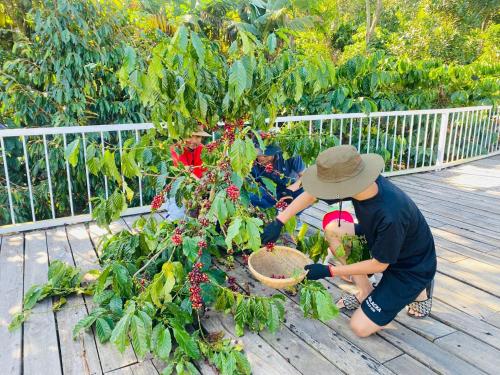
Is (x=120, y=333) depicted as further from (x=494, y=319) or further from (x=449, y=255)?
(x=449, y=255)

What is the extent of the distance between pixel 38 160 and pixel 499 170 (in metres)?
5.71

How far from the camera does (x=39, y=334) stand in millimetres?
2002

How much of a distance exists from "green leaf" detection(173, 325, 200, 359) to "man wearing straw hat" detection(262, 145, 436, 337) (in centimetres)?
62

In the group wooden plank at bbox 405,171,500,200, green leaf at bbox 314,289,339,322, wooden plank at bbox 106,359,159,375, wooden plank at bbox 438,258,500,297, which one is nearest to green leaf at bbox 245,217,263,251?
green leaf at bbox 314,289,339,322

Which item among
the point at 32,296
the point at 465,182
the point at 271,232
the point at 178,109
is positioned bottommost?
the point at 465,182

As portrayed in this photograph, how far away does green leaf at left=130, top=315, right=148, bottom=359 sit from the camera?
1564 mm

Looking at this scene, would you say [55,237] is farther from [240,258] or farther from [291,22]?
[291,22]

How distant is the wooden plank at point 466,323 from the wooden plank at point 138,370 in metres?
1.46

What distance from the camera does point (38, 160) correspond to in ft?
13.5

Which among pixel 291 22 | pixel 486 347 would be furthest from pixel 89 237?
A: pixel 291 22

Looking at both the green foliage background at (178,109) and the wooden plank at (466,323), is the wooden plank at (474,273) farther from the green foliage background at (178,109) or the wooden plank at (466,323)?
the green foliage background at (178,109)

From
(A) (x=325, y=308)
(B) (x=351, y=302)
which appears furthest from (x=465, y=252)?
(A) (x=325, y=308)

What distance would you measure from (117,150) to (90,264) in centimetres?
155

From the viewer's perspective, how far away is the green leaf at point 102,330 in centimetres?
190
